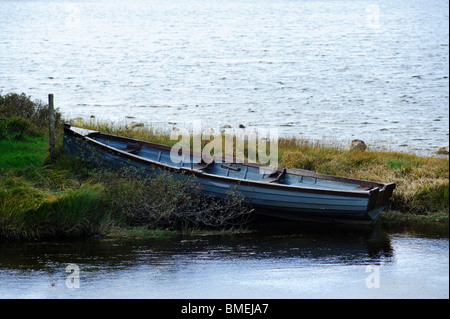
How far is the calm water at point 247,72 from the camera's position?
99.1 ft

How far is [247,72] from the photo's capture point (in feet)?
151

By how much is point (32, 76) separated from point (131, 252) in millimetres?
34184

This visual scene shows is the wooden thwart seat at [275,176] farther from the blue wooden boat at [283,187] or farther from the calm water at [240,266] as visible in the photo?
the calm water at [240,266]

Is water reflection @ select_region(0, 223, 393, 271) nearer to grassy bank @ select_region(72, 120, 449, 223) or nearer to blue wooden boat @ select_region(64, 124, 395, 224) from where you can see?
blue wooden boat @ select_region(64, 124, 395, 224)

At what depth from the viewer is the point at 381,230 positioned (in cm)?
1201

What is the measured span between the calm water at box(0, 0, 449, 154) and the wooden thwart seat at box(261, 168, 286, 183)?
33.6 feet

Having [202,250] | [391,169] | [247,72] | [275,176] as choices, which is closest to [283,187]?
[275,176]

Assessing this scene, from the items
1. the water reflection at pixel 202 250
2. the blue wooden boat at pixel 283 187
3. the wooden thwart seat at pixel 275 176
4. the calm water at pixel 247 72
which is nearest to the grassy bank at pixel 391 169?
the blue wooden boat at pixel 283 187

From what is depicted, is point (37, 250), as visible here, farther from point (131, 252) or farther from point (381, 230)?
point (381, 230)

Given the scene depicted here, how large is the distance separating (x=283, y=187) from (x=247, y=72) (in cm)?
3484

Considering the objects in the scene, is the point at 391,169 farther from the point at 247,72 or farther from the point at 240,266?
the point at 247,72

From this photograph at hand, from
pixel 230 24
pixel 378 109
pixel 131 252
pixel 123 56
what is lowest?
pixel 131 252

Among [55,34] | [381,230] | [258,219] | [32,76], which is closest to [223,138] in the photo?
[258,219]

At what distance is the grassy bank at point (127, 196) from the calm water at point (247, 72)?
321 inches
